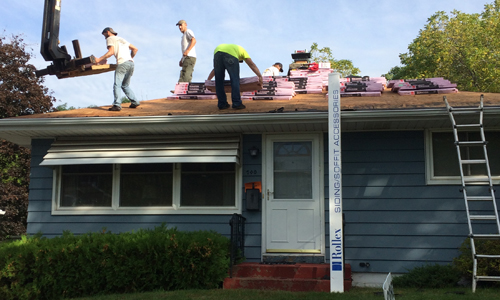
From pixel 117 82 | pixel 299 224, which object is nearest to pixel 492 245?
pixel 299 224

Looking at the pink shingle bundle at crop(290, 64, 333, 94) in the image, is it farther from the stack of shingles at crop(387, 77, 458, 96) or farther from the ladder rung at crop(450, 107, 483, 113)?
the ladder rung at crop(450, 107, 483, 113)

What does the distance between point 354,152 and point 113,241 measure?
381 centimetres

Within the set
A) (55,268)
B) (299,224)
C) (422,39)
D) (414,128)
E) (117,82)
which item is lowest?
(55,268)

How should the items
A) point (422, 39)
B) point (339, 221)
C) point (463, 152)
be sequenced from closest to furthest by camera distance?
point (339, 221) < point (463, 152) < point (422, 39)

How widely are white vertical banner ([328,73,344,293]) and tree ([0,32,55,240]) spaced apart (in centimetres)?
1291

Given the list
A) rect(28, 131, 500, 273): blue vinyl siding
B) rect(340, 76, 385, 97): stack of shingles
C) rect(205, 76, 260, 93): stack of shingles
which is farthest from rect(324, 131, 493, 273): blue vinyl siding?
rect(205, 76, 260, 93): stack of shingles

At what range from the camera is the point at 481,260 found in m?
5.86

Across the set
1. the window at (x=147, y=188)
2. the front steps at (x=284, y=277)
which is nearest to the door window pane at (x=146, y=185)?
the window at (x=147, y=188)

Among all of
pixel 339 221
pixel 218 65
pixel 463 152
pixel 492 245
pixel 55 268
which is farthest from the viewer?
pixel 218 65

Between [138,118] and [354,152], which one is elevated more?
[138,118]

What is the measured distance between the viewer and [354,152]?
729 centimetres

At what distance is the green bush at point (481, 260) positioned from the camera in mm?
5781

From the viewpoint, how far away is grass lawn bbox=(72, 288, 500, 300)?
5.31 metres

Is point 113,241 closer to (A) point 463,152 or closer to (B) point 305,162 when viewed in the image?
(B) point 305,162
